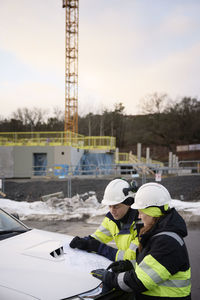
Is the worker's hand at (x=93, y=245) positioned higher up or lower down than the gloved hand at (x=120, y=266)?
lower down

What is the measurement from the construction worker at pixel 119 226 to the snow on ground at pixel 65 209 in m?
6.41

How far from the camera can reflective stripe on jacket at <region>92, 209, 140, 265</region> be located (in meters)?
2.77

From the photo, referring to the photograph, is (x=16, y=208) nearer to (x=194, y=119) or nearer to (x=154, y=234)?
(x=154, y=234)

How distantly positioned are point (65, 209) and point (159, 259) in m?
9.31

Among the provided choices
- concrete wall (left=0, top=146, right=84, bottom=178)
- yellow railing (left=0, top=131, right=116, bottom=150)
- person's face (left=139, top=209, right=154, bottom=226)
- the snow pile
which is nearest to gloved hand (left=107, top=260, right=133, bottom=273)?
person's face (left=139, top=209, right=154, bottom=226)

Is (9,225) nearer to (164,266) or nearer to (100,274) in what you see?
(100,274)

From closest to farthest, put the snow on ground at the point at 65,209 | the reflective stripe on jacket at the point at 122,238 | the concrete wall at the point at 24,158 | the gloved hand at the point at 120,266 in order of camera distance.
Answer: the gloved hand at the point at 120,266 < the reflective stripe on jacket at the point at 122,238 < the snow on ground at the point at 65,209 < the concrete wall at the point at 24,158

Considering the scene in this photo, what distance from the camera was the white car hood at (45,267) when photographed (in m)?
2.27

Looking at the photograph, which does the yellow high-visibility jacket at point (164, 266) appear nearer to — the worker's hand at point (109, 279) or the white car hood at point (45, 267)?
the worker's hand at point (109, 279)

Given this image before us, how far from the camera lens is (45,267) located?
8.44 feet

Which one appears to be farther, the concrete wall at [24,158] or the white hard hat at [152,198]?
the concrete wall at [24,158]

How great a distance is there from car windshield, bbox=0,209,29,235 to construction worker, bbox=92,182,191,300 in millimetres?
1664

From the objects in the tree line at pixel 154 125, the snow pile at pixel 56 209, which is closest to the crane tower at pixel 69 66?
the tree line at pixel 154 125

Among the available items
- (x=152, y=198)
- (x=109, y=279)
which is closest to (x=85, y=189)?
(x=109, y=279)
